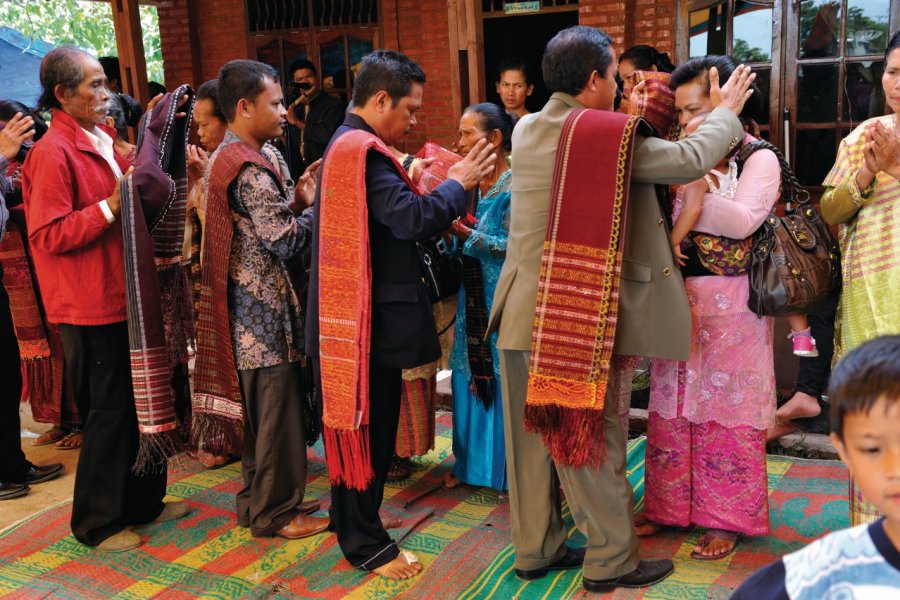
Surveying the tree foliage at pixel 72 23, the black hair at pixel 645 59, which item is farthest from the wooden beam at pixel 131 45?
the tree foliage at pixel 72 23

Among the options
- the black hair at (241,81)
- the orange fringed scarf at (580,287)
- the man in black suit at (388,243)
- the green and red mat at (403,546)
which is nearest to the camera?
the orange fringed scarf at (580,287)

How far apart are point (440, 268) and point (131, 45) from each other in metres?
5.16

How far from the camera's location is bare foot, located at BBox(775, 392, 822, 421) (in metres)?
4.18

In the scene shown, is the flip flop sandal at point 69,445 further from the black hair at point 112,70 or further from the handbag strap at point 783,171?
the black hair at point 112,70

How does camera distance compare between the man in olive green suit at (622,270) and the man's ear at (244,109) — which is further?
the man's ear at (244,109)

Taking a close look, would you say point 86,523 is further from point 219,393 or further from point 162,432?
point 219,393

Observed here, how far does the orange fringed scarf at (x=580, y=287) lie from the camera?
8.32 feet

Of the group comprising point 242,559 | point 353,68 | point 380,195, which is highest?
point 353,68

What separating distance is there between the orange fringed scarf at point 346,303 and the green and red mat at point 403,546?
521 mm

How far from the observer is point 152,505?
3684mm

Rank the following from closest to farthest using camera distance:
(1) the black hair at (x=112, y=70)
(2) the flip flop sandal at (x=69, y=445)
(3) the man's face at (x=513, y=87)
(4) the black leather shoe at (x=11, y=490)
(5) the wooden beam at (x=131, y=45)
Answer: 1. (4) the black leather shoe at (x=11, y=490)
2. (2) the flip flop sandal at (x=69, y=445)
3. (3) the man's face at (x=513, y=87)
4. (5) the wooden beam at (x=131, y=45)
5. (1) the black hair at (x=112, y=70)

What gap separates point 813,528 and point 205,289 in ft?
8.60

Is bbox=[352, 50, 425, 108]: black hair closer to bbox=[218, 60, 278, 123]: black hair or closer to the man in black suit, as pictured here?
the man in black suit

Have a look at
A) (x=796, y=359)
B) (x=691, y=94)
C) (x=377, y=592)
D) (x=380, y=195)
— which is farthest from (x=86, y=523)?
(x=796, y=359)
